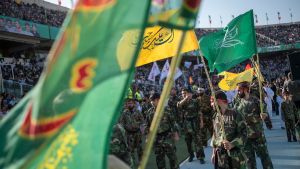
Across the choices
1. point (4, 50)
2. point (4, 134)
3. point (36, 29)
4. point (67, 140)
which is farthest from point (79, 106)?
point (4, 50)

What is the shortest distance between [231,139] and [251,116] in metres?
2.10

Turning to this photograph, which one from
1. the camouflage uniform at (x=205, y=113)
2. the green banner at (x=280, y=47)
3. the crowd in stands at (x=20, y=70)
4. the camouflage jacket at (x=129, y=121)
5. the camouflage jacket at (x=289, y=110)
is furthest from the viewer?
the green banner at (x=280, y=47)

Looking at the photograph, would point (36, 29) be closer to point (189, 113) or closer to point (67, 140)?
point (189, 113)

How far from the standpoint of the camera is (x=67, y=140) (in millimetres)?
1627

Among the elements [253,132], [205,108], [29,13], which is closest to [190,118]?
[205,108]

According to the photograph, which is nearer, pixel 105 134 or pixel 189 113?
pixel 105 134

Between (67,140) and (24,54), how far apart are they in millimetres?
29956

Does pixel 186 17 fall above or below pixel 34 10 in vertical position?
below

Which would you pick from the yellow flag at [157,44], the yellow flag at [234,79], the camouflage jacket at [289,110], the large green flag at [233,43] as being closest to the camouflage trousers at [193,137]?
the yellow flag at [234,79]

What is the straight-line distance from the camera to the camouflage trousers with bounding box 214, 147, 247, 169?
A: 17.2ft

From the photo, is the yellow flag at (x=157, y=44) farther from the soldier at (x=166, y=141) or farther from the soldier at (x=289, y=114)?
the soldier at (x=289, y=114)

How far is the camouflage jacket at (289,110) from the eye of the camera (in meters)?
10.7

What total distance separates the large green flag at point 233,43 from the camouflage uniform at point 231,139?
2.42 m

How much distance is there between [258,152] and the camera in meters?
→ 6.89
